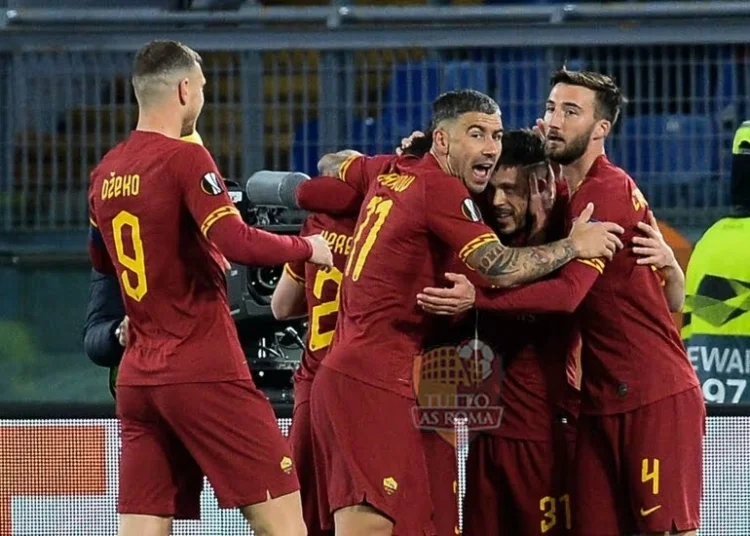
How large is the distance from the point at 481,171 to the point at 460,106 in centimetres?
19

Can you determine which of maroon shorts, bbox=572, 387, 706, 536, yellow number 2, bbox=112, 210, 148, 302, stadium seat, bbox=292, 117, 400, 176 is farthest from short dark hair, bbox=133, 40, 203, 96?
stadium seat, bbox=292, 117, 400, 176

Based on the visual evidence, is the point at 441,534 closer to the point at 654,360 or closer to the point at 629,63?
the point at 654,360

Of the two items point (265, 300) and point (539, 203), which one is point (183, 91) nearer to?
point (539, 203)

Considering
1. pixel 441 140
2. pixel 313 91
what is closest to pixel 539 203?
pixel 441 140

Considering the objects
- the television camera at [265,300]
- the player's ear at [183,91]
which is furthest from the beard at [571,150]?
the television camera at [265,300]

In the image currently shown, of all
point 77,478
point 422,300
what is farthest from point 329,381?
point 77,478

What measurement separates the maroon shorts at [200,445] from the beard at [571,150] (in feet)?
3.61

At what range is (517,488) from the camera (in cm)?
514

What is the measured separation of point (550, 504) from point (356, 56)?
410 centimetres

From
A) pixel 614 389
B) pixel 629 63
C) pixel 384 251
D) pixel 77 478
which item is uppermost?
pixel 629 63

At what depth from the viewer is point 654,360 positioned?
198 inches

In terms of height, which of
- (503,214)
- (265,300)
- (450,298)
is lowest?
(265,300)

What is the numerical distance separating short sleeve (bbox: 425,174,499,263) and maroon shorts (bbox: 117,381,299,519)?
2.56ft

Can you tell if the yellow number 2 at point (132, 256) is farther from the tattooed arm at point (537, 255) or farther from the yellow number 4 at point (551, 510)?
the yellow number 4 at point (551, 510)
